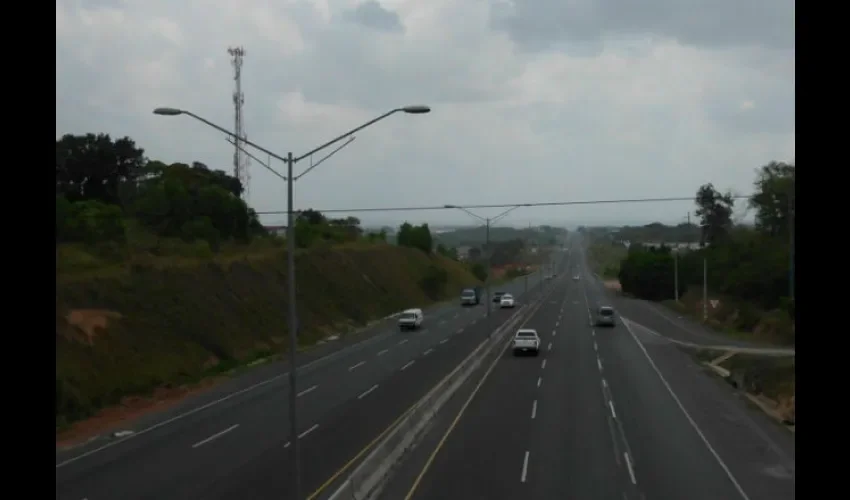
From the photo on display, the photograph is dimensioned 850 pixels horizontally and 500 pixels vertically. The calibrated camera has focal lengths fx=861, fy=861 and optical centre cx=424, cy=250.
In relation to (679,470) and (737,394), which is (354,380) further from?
(679,470)

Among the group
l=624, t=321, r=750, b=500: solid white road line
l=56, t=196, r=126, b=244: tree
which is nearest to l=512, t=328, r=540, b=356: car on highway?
l=624, t=321, r=750, b=500: solid white road line

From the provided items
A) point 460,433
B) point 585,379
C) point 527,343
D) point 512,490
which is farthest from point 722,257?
point 512,490

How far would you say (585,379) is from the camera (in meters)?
30.5

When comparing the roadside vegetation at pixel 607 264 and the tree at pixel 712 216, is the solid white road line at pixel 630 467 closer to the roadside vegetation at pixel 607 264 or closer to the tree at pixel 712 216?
the tree at pixel 712 216

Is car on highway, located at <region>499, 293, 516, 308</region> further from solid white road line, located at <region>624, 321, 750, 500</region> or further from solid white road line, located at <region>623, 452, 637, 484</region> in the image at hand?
solid white road line, located at <region>623, 452, 637, 484</region>

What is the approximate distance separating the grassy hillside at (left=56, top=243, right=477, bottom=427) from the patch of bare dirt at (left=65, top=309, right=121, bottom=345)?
0.05m

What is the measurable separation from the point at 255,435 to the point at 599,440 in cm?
833

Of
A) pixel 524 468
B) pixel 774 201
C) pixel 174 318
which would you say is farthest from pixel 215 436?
pixel 774 201

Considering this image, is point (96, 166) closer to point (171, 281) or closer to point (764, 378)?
point (171, 281)

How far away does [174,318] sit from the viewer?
37500mm

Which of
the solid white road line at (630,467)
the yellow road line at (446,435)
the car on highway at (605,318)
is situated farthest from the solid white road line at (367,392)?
the car on highway at (605,318)

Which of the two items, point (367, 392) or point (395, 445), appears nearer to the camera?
point (395, 445)

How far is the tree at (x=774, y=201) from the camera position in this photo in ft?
228
